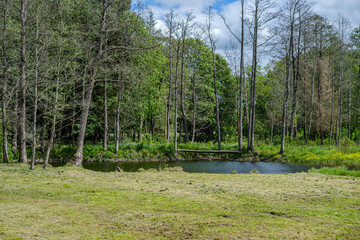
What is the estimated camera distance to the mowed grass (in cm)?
466

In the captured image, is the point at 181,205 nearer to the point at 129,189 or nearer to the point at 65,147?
the point at 129,189

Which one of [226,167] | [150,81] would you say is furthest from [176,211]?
[150,81]

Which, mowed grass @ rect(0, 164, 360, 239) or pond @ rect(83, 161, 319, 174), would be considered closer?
mowed grass @ rect(0, 164, 360, 239)

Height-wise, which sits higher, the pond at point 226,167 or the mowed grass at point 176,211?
the mowed grass at point 176,211

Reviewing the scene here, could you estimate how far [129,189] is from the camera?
8.38 m

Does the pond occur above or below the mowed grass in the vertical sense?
below

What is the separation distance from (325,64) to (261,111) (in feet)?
44.5

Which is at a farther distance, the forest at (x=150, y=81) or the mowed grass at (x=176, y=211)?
the forest at (x=150, y=81)

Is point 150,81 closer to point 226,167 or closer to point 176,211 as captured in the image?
point 226,167

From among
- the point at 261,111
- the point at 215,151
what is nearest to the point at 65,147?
the point at 215,151

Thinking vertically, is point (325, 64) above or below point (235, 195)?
above

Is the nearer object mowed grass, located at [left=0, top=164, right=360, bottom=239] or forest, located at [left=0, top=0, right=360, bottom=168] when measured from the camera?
mowed grass, located at [left=0, top=164, right=360, bottom=239]

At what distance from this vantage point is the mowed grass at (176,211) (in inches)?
184

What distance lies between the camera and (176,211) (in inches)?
234
